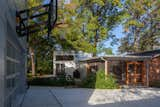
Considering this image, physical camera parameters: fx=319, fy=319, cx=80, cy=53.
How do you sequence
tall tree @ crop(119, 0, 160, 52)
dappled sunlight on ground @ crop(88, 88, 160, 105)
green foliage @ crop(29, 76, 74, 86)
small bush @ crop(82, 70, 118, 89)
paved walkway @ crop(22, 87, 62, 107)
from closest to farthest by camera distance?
paved walkway @ crop(22, 87, 62, 107) → dappled sunlight on ground @ crop(88, 88, 160, 105) → small bush @ crop(82, 70, 118, 89) → green foliage @ crop(29, 76, 74, 86) → tall tree @ crop(119, 0, 160, 52)

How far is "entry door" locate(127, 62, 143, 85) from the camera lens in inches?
1094

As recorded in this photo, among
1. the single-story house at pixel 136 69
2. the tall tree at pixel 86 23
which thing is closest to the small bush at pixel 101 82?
the single-story house at pixel 136 69

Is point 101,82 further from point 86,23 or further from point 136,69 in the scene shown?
point 86,23

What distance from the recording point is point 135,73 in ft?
91.1

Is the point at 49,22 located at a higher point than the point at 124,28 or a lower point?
lower

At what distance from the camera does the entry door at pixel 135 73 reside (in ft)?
91.2

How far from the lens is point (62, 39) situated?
1271 inches

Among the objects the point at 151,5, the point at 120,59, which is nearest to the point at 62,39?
the point at 120,59

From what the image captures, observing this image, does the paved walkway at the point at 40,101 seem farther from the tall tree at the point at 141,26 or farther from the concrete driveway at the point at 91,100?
the tall tree at the point at 141,26

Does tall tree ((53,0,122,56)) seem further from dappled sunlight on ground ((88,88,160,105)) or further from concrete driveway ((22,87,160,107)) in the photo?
concrete driveway ((22,87,160,107))

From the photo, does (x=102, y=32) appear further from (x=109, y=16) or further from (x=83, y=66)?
(x=83, y=66)

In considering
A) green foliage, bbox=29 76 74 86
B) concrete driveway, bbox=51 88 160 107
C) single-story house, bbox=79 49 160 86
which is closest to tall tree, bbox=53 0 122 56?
single-story house, bbox=79 49 160 86

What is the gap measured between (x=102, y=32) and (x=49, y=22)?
21.6 m

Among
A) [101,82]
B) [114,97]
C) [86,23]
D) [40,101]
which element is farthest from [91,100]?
[86,23]
